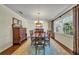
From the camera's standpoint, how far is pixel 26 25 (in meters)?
11.8

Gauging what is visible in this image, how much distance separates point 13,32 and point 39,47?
2.03 m

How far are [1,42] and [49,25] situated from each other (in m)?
7.10
